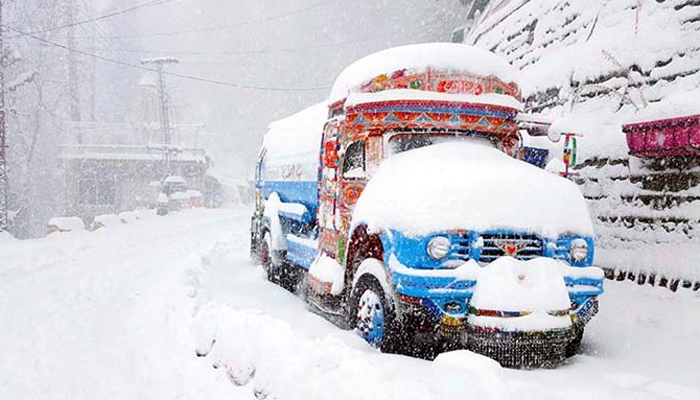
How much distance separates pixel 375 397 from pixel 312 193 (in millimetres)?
5141

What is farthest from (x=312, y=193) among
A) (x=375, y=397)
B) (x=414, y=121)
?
(x=375, y=397)

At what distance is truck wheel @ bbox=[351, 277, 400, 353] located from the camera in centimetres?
505

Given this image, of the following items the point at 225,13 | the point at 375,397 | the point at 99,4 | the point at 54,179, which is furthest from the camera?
the point at 225,13

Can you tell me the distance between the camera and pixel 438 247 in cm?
468

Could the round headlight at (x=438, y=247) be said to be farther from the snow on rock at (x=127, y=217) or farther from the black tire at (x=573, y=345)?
the snow on rock at (x=127, y=217)

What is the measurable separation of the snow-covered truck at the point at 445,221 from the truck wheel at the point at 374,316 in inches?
0.5

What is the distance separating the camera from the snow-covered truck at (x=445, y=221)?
463cm

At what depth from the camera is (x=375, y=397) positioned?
130 inches

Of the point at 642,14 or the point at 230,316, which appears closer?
the point at 230,316

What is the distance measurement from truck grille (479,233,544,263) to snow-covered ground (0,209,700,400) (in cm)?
97

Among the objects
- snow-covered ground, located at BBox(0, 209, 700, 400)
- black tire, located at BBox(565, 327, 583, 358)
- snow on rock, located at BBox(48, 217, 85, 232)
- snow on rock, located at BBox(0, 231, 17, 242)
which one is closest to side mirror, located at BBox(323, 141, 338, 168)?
snow-covered ground, located at BBox(0, 209, 700, 400)

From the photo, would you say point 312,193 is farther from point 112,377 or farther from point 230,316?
point 112,377

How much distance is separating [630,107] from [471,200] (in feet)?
13.2

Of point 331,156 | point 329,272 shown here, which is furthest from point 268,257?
point 331,156
